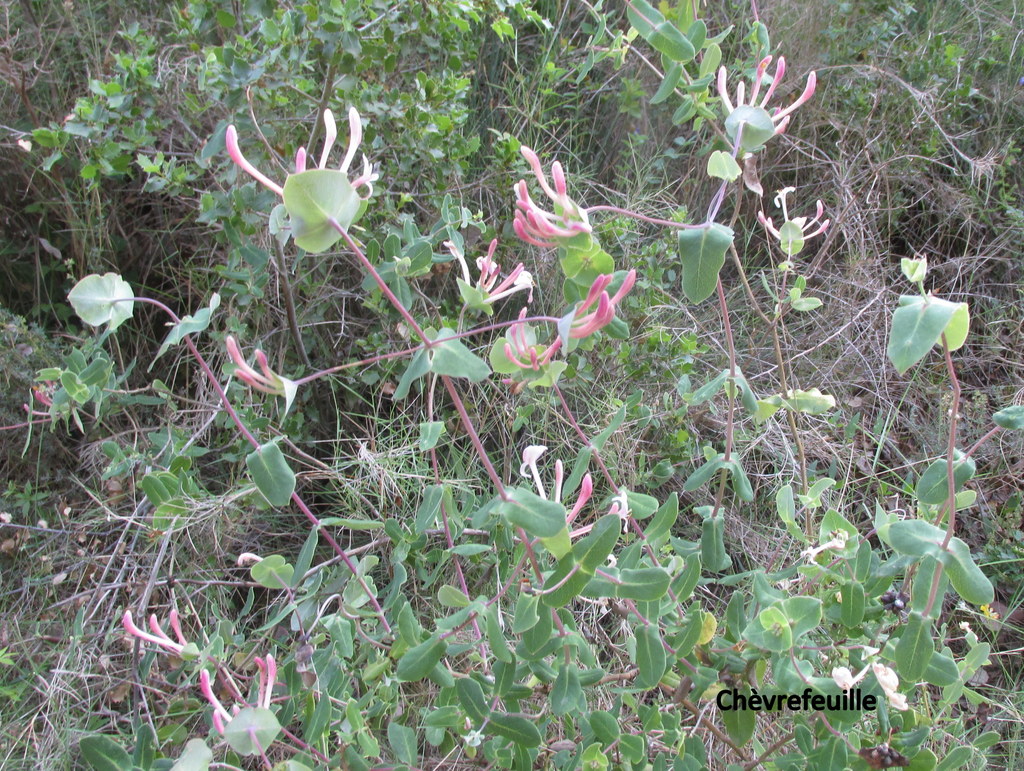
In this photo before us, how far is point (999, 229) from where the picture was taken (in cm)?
193

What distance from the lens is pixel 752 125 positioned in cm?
72

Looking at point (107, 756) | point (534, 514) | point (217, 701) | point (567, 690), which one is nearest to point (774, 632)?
point (567, 690)

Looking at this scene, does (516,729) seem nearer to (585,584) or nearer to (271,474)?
(585,584)

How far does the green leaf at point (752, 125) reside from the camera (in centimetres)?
71

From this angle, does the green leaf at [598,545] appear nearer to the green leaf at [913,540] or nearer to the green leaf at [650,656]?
the green leaf at [650,656]

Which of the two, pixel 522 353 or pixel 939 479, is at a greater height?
pixel 522 353

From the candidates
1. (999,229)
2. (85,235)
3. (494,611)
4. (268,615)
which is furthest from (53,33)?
(999,229)

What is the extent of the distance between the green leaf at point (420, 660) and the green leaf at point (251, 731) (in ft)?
0.49

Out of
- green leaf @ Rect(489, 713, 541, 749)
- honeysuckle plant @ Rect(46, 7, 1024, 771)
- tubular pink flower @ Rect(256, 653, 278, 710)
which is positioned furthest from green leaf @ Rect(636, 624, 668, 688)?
tubular pink flower @ Rect(256, 653, 278, 710)

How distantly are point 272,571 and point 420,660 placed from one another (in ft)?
0.60

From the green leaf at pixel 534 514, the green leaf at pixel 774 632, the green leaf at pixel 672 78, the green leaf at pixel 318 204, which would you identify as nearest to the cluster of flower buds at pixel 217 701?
the green leaf at pixel 534 514

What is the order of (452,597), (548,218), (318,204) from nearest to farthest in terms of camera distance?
(318,204), (548,218), (452,597)

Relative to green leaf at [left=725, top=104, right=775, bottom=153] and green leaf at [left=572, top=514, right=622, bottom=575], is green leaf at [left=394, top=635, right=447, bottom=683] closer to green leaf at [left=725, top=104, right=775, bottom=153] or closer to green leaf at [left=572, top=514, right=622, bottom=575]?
green leaf at [left=572, top=514, right=622, bottom=575]

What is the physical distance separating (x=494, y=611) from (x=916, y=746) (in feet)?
1.54
